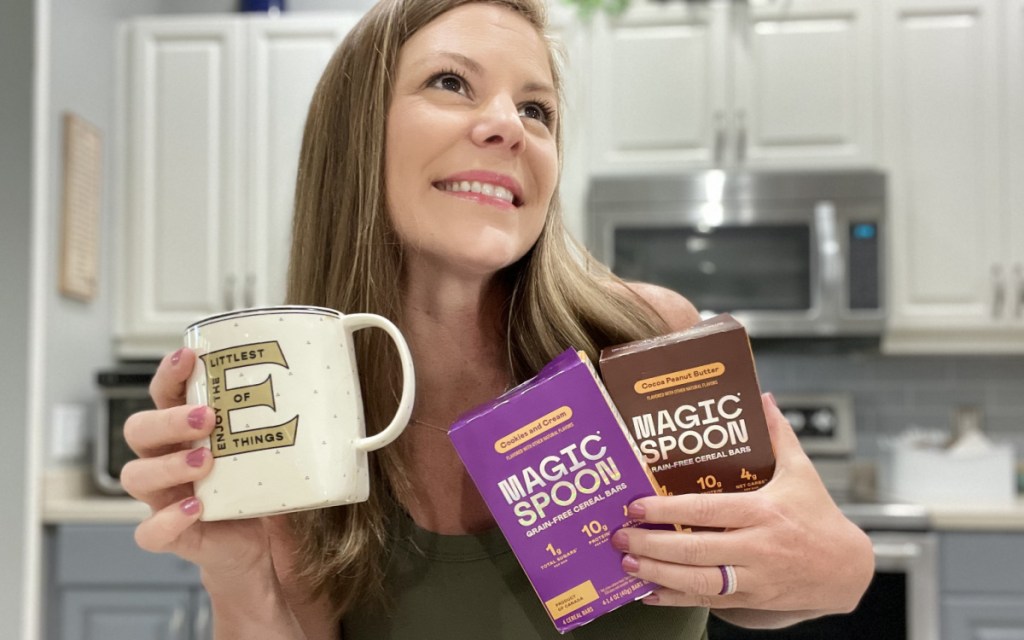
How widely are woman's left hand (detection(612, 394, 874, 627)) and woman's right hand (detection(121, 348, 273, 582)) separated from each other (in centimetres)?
28

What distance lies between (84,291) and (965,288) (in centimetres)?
248

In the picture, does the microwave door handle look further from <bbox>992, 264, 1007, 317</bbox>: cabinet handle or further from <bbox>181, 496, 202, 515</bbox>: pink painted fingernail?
<bbox>181, 496, 202, 515</bbox>: pink painted fingernail

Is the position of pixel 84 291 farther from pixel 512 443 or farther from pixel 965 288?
pixel 965 288

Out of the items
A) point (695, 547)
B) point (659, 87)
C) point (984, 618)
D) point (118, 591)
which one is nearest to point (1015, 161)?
point (659, 87)

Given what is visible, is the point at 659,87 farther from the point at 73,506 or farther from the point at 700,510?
the point at 700,510

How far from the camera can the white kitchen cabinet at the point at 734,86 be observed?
254 centimetres

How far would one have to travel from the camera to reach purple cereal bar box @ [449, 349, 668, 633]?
23.5 inches

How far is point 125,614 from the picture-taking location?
87.8 inches

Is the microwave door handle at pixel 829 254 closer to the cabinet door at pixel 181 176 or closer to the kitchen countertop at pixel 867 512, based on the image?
the kitchen countertop at pixel 867 512

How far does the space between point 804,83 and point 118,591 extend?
7.52 ft

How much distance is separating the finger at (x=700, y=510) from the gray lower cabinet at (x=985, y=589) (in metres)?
1.72

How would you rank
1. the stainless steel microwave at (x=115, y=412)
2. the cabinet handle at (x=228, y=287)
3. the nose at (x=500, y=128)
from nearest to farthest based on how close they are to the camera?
the nose at (x=500, y=128), the stainless steel microwave at (x=115, y=412), the cabinet handle at (x=228, y=287)

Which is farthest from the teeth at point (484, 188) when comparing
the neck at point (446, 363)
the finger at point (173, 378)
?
the finger at point (173, 378)

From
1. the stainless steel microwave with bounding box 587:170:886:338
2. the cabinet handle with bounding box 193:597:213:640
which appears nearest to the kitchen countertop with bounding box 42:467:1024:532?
the cabinet handle with bounding box 193:597:213:640
